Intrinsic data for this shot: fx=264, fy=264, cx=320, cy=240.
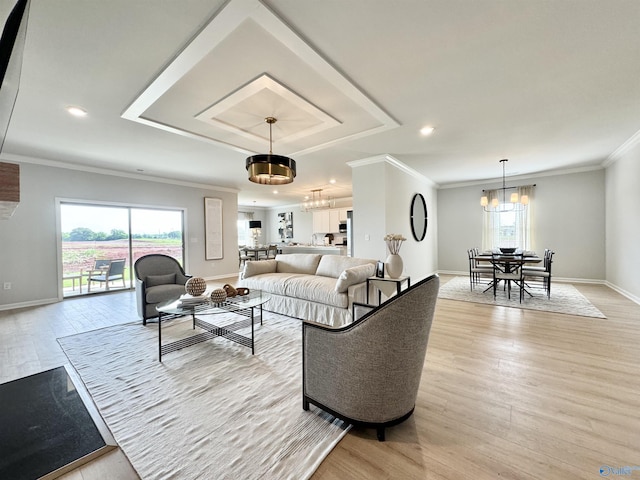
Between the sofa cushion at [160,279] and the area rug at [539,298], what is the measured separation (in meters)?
4.78

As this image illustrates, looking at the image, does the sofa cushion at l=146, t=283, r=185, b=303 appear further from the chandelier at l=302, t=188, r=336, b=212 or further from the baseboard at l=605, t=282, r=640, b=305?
the baseboard at l=605, t=282, r=640, b=305

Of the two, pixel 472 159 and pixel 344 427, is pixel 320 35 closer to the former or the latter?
pixel 344 427

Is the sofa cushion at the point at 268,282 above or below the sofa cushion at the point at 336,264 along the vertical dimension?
below

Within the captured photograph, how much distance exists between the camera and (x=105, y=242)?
582 centimetres

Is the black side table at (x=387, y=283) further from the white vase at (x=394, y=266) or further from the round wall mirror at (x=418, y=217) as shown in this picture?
the round wall mirror at (x=418, y=217)

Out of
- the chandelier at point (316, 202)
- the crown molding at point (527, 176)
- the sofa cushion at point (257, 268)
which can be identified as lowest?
the sofa cushion at point (257, 268)

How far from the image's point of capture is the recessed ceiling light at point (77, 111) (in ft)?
9.80

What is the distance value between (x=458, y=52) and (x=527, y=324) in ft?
11.1

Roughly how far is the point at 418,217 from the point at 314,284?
3907 mm

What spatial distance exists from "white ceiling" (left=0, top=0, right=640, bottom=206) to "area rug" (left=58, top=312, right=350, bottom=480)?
2.63m

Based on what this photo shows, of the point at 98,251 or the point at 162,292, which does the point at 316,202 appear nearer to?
the point at 162,292

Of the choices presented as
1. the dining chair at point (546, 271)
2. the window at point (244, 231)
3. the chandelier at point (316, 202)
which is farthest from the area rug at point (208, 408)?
the window at point (244, 231)

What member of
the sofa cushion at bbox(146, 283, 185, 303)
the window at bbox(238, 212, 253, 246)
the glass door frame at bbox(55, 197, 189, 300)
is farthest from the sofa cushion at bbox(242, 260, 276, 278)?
the window at bbox(238, 212, 253, 246)

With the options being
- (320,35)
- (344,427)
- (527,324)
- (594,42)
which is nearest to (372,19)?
(320,35)
